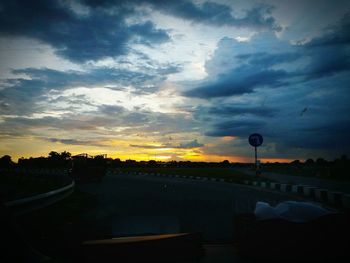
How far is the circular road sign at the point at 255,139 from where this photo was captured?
2448 cm

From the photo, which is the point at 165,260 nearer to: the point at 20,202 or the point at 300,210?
the point at 300,210

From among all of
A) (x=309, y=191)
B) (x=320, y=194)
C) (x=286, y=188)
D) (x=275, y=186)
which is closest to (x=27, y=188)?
(x=275, y=186)

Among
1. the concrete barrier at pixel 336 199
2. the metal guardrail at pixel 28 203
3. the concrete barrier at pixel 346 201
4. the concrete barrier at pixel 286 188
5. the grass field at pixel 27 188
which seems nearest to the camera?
the metal guardrail at pixel 28 203

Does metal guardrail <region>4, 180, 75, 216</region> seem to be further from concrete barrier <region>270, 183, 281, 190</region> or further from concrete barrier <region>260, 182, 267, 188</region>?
concrete barrier <region>260, 182, 267, 188</region>

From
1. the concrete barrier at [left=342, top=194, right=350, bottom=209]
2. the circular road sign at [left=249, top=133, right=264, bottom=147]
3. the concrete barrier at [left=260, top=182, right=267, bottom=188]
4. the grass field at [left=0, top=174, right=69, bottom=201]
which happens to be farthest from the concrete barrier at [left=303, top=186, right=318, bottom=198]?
the grass field at [left=0, top=174, right=69, bottom=201]

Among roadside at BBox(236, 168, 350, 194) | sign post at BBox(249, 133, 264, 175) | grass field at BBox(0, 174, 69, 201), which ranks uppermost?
sign post at BBox(249, 133, 264, 175)

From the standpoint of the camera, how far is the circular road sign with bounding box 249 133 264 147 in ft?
80.3

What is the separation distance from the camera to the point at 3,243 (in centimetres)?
A: 350

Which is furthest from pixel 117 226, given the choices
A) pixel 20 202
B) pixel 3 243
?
pixel 20 202

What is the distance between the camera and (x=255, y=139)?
24.6 metres

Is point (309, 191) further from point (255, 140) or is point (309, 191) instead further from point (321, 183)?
point (321, 183)

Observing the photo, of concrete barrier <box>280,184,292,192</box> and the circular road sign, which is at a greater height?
the circular road sign

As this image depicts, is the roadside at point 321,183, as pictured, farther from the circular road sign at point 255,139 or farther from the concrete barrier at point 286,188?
the circular road sign at point 255,139

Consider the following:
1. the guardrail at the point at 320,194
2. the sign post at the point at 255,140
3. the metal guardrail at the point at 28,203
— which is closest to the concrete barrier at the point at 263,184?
the guardrail at the point at 320,194
